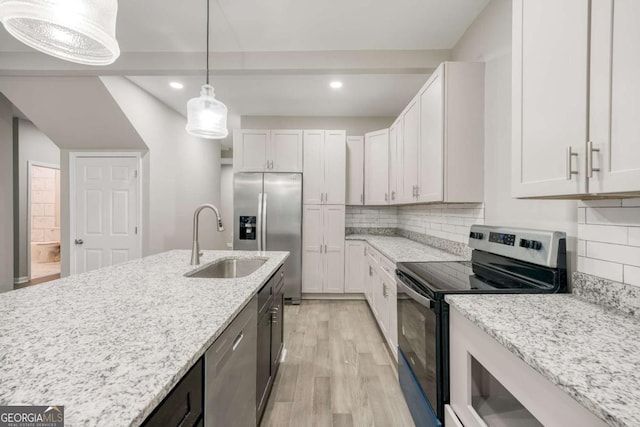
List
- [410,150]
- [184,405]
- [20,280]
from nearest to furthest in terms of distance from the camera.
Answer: [184,405]
[410,150]
[20,280]

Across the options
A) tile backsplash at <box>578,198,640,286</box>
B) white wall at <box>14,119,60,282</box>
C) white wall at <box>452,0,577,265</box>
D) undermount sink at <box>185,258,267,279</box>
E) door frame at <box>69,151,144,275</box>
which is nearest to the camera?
tile backsplash at <box>578,198,640,286</box>

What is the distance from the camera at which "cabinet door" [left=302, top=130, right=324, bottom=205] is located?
3.95 metres

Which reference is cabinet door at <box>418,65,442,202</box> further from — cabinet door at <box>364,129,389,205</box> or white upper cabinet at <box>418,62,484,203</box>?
cabinet door at <box>364,129,389,205</box>

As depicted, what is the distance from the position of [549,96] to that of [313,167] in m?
3.06

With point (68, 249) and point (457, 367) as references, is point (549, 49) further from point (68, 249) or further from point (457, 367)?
point (68, 249)

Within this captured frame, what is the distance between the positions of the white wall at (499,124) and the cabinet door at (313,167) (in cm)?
218

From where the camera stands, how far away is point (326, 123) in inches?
177

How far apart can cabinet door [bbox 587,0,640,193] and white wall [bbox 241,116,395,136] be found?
367cm

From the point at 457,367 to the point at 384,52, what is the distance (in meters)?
2.65

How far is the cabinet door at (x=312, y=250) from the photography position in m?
3.96

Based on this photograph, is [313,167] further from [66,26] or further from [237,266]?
[66,26]

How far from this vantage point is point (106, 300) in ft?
3.66

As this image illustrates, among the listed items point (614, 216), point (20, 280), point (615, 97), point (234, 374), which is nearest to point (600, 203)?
point (614, 216)

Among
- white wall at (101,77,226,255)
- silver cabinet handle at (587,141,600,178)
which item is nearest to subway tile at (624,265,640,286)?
silver cabinet handle at (587,141,600,178)
